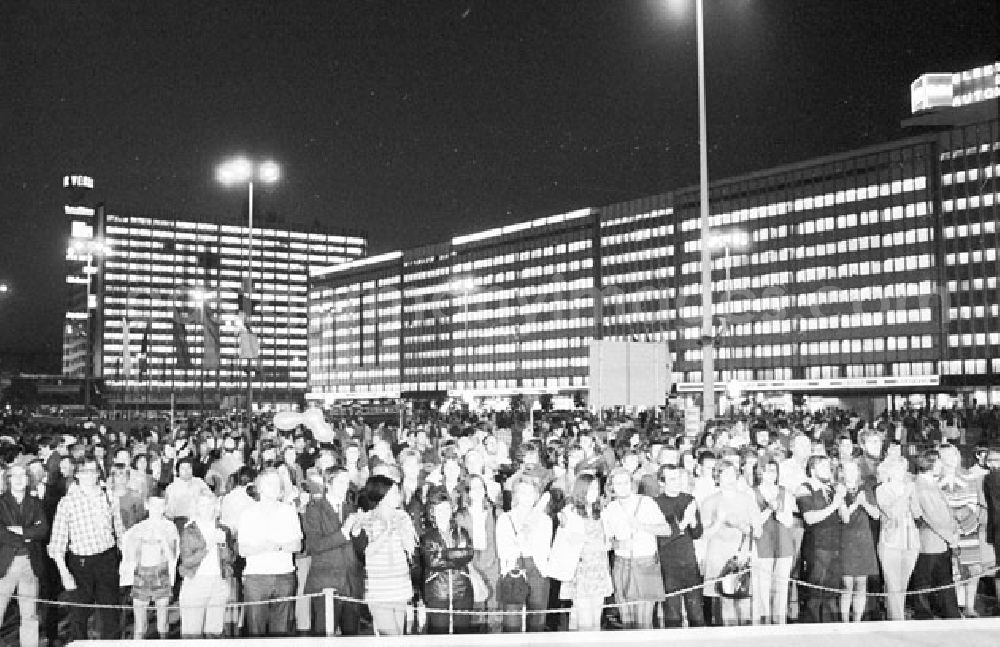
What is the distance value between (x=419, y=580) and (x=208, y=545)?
2222mm

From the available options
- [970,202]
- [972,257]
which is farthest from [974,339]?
[970,202]

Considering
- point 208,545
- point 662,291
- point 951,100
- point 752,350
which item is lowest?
point 208,545

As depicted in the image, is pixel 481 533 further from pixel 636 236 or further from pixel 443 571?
pixel 636 236

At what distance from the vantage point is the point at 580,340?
14175 cm

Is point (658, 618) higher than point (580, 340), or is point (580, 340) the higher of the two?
point (580, 340)

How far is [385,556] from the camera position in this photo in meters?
8.60

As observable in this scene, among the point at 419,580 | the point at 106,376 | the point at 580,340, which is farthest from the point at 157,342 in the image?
the point at 419,580

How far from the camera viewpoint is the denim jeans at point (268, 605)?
888 centimetres

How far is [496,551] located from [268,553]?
81.9 inches

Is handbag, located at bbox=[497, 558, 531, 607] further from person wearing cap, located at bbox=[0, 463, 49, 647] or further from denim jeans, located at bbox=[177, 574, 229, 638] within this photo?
person wearing cap, located at bbox=[0, 463, 49, 647]

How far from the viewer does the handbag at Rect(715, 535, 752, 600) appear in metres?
9.34

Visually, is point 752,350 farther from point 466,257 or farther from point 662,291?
point 466,257

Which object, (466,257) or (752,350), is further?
(466,257)

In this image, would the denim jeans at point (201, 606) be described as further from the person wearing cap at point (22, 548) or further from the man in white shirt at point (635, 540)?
the man in white shirt at point (635, 540)
